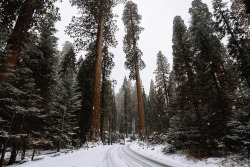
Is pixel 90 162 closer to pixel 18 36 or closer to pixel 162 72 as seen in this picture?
pixel 18 36

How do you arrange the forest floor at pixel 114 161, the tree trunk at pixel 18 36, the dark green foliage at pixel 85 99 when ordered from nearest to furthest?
the forest floor at pixel 114 161, the tree trunk at pixel 18 36, the dark green foliage at pixel 85 99

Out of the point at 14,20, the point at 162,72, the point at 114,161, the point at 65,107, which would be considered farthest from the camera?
the point at 162,72

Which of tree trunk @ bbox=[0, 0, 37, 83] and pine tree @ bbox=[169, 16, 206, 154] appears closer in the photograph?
tree trunk @ bbox=[0, 0, 37, 83]

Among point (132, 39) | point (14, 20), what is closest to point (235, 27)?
point (132, 39)

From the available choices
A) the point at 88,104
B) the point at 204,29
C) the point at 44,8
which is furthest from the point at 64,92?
the point at 204,29

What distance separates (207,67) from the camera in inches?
453

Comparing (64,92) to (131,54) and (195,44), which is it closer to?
(131,54)

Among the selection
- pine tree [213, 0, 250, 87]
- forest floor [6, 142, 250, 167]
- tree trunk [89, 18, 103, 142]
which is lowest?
forest floor [6, 142, 250, 167]

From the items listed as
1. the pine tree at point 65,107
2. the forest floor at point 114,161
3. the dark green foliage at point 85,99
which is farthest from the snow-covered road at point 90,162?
the dark green foliage at point 85,99

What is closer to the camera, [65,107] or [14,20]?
[14,20]

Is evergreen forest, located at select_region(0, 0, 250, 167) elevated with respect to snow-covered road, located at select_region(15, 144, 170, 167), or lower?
elevated

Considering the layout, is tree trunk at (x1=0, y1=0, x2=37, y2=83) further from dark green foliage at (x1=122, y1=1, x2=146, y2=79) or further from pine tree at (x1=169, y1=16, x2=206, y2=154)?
dark green foliage at (x1=122, y1=1, x2=146, y2=79)

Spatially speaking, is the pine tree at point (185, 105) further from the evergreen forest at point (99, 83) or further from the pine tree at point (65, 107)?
the pine tree at point (65, 107)

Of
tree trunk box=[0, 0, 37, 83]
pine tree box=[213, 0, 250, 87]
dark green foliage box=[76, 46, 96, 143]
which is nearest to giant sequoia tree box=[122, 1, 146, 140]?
dark green foliage box=[76, 46, 96, 143]
